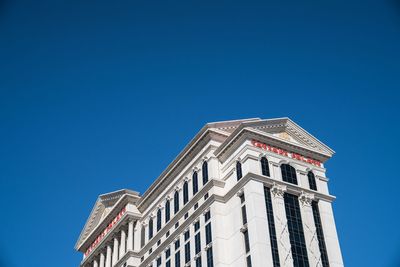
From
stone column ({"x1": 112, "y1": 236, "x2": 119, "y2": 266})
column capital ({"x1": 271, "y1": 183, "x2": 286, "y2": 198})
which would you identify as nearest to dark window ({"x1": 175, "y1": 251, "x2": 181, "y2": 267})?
column capital ({"x1": 271, "y1": 183, "x2": 286, "y2": 198})

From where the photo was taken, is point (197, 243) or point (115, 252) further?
point (115, 252)

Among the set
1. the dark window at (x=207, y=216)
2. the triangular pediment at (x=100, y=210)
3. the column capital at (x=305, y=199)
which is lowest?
the dark window at (x=207, y=216)

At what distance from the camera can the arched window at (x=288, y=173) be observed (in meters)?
A: 70.8

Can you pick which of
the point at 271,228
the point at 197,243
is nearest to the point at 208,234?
the point at 197,243

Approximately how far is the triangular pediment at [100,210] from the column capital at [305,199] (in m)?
29.7

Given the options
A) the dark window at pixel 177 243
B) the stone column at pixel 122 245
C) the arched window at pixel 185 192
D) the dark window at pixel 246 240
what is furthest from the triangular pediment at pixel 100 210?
the dark window at pixel 246 240

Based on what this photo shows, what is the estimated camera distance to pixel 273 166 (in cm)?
7056

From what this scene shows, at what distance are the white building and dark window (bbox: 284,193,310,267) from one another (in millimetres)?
116

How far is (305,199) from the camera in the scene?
2751 inches

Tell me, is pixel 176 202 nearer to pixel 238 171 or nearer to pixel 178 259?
pixel 178 259

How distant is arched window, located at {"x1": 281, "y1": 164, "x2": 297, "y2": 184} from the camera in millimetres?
70750

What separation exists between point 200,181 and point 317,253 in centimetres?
1741

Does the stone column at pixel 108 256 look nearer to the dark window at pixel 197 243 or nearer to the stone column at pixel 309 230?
the dark window at pixel 197 243

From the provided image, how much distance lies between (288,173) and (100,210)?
39.0 meters
